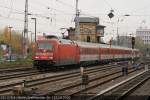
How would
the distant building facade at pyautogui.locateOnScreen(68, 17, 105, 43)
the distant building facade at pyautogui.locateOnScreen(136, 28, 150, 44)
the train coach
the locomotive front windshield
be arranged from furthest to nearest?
1. the distant building facade at pyautogui.locateOnScreen(136, 28, 150, 44)
2. the distant building facade at pyautogui.locateOnScreen(68, 17, 105, 43)
3. the locomotive front windshield
4. the train coach

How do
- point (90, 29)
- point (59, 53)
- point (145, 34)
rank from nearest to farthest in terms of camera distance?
point (59, 53), point (90, 29), point (145, 34)

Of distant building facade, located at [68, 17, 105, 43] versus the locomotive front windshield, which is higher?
distant building facade, located at [68, 17, 105, 43]

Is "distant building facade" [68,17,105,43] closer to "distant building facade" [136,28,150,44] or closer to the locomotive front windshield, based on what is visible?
the locomotive front windshield

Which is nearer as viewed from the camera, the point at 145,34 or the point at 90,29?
the point at 90,29

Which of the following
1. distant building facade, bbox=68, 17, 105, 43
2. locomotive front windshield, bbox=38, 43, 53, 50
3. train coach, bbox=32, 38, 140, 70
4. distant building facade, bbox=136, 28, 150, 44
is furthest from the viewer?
distant building facade, bbox=136, 28, 150, 44

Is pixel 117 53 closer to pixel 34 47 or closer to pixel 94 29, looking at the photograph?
pixel 94 29

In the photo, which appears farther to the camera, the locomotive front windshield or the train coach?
the locomotive front windshield

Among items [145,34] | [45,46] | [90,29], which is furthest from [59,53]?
[145,34]

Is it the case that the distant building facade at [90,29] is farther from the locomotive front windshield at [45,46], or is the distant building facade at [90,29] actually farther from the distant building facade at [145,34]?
the distant building facade at [145,34]

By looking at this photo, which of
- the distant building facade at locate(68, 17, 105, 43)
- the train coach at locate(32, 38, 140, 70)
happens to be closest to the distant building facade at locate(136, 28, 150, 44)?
the distant building facade at locate(68, 17, 105, 43)

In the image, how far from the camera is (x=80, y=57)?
4691 centimetres

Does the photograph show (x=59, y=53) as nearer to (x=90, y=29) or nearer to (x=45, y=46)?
(x=45, y=46)

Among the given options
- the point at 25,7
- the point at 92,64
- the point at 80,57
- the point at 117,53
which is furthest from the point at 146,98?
the point at 117,53

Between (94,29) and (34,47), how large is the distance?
6600cm
